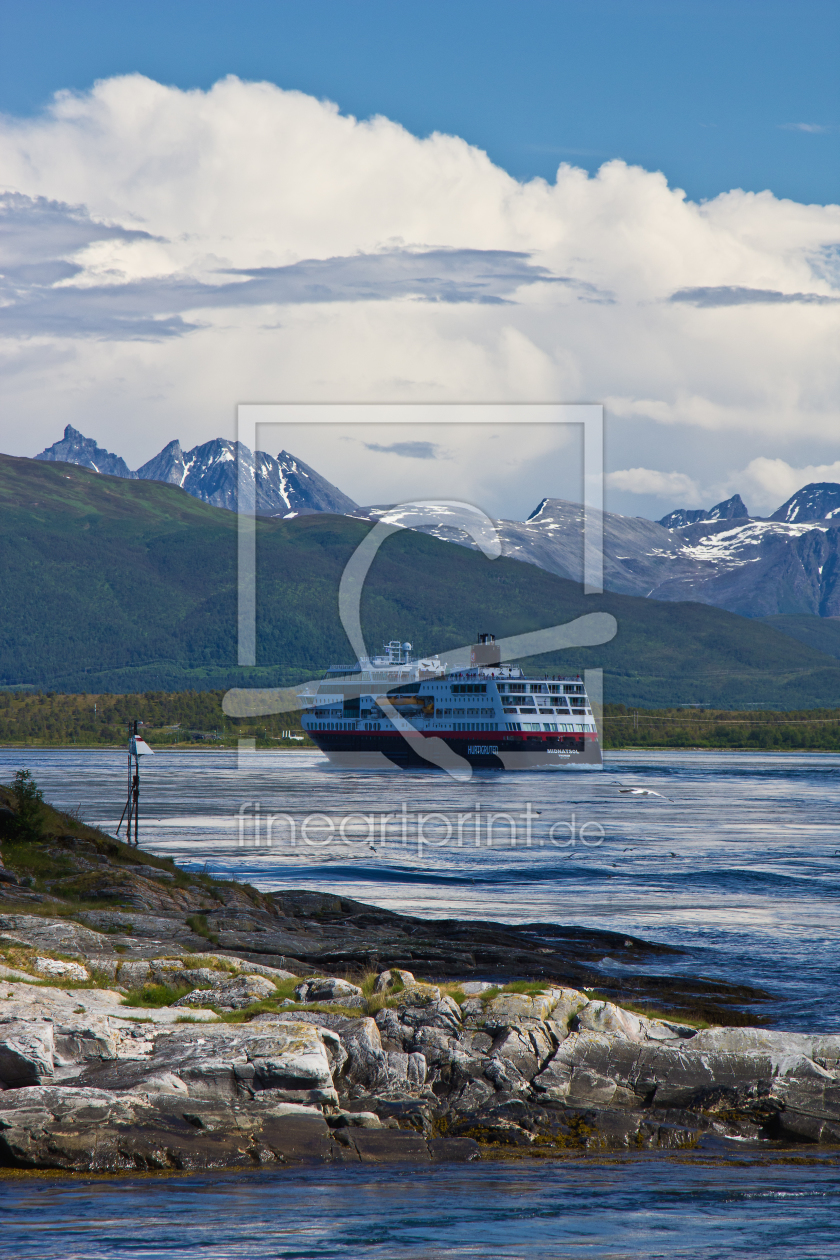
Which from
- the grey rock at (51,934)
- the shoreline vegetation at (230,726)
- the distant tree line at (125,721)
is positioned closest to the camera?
the grey rock at (51,934)

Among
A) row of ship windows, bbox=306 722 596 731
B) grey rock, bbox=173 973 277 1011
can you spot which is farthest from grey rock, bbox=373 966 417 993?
row of ship windows, bbox=306 722 596 731

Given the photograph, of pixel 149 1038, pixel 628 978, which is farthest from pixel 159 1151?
pixel 628 978

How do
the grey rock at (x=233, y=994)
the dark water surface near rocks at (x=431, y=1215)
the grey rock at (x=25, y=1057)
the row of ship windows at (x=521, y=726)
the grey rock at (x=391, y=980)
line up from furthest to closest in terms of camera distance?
1. the row of ship windows at (x=521, y=726)
2. the grey rock at (x=391, y=980)
3. the grey rock at (x=233, y=994)
4. the grey rock at (x=25, y=1057)
5. the dark water surface near rocks at (x=431, y=1215)

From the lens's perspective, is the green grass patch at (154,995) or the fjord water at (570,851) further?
the fjord water at (570,851)

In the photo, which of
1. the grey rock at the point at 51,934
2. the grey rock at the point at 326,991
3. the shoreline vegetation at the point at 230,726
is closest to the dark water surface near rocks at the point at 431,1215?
the grey rock at the point at 326,991

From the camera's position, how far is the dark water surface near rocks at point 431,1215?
9000 mm

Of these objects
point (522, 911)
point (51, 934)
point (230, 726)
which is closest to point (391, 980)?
point (51, 934)

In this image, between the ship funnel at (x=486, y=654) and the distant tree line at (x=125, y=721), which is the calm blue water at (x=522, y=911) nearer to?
the ship funnel at (x=486, y=654)

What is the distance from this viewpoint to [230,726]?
538 ft

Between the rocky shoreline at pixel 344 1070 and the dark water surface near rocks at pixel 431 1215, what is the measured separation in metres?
0.47

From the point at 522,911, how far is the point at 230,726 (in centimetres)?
13932

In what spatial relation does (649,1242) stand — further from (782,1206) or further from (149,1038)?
(149,1038)

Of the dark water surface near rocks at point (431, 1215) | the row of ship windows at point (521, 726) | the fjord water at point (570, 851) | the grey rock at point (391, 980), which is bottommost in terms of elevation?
the fjord water at point (570, 851)

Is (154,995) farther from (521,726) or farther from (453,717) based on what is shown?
(453,717)
